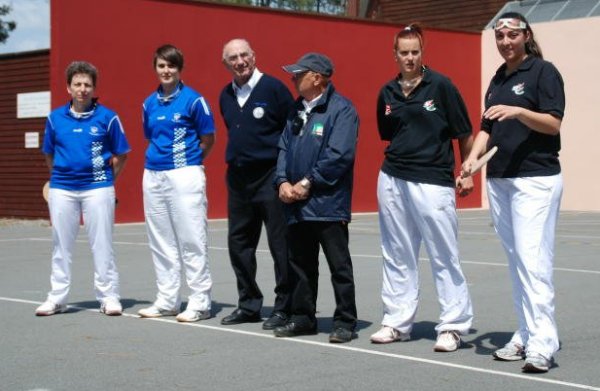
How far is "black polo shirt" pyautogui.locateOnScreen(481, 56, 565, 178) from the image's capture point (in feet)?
22.0

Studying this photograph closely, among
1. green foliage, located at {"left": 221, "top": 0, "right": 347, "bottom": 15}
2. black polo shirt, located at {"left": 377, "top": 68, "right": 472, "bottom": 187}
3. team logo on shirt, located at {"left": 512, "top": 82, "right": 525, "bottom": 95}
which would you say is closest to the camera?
team logo on shirt, located at {"left": 512, "top": 82, "right": 525, "bottom": 95}

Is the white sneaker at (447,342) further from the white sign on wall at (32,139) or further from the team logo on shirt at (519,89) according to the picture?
the white sign on wall at (32,139)

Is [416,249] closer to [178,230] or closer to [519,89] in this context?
[519,89]

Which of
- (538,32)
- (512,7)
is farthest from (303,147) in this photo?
(512,7)

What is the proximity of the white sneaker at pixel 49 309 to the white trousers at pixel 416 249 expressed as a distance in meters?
2.88

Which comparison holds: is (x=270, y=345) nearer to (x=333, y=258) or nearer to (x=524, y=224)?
(x=333, y=258)

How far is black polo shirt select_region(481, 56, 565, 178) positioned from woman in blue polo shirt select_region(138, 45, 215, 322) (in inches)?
106

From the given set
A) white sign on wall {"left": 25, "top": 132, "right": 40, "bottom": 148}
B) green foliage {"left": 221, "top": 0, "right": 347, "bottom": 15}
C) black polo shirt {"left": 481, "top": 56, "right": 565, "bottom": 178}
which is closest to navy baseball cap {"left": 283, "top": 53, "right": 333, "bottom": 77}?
black polo shirt {"left": 481, "top": 56, "right": 565, "bottom": 178}

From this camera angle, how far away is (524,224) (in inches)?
263

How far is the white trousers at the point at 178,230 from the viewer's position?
8.65 metres

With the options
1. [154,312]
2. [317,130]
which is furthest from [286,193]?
[154,312]

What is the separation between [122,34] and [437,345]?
51.2ft

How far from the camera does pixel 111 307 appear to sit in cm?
894

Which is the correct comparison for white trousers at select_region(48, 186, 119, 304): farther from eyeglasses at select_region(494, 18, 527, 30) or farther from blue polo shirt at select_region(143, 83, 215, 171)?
eyeglasses at select_region(494, 18, 527, 30)
